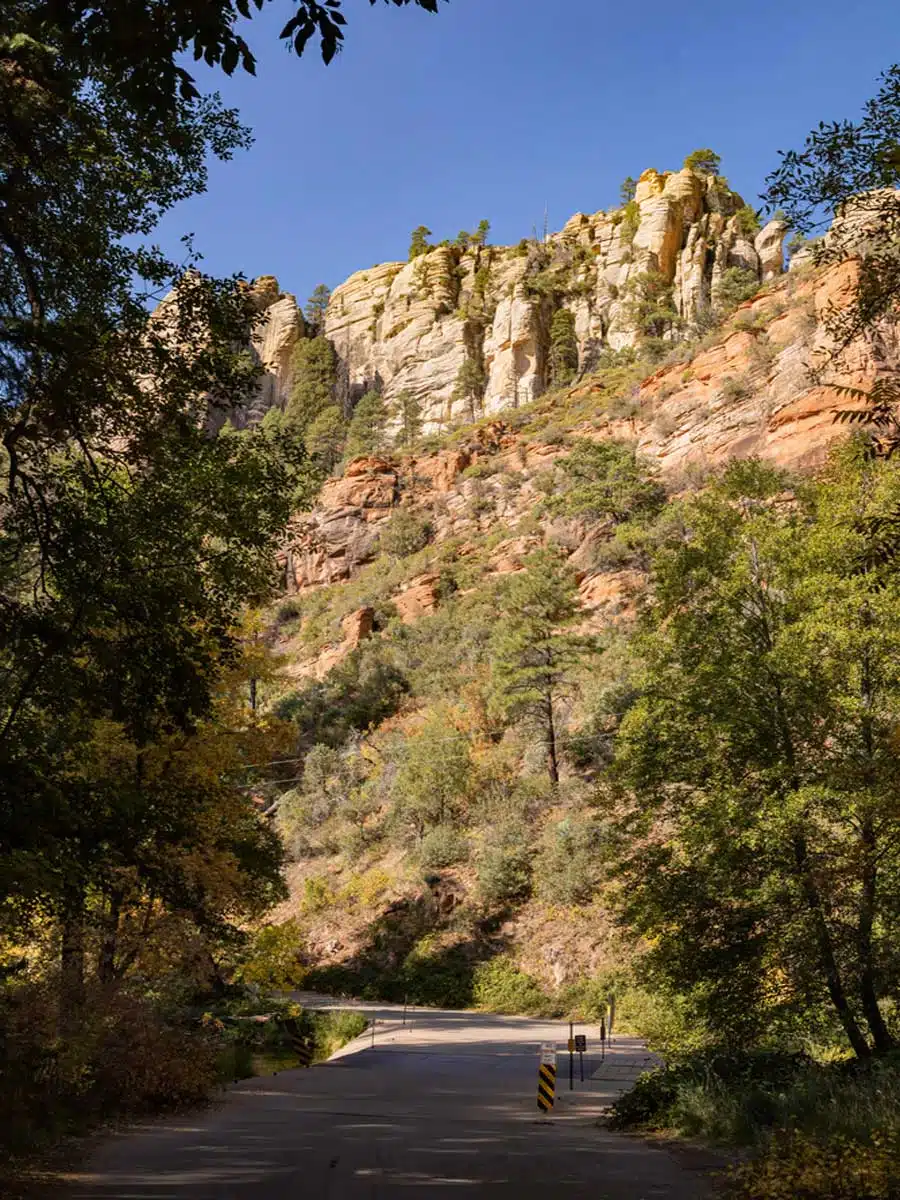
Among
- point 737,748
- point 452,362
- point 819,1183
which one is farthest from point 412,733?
point 452,362

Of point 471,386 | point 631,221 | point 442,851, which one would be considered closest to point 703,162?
point 631,221

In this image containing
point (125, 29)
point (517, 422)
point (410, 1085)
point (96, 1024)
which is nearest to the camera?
point (125, 29)

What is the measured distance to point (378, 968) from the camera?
2755 centimetres

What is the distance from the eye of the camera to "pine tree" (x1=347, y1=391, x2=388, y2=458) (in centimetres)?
7500

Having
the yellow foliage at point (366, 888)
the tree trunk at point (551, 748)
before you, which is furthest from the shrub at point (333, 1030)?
the tree trunk at point (551, 748)

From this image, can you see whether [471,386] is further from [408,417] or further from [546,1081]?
[546,1081]

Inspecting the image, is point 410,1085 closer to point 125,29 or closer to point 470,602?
point 125,29

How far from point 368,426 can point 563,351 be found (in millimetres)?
18503

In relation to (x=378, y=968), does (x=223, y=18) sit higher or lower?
higher

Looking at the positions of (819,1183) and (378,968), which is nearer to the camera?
(819,1183)

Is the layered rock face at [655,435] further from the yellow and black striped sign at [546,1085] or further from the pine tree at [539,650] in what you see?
the yellow and black striped sign at [546,1085]

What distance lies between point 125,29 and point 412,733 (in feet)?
111

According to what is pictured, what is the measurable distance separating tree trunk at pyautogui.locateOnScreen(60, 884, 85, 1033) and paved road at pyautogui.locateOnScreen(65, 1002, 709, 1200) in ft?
4.65

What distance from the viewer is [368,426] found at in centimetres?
7738
